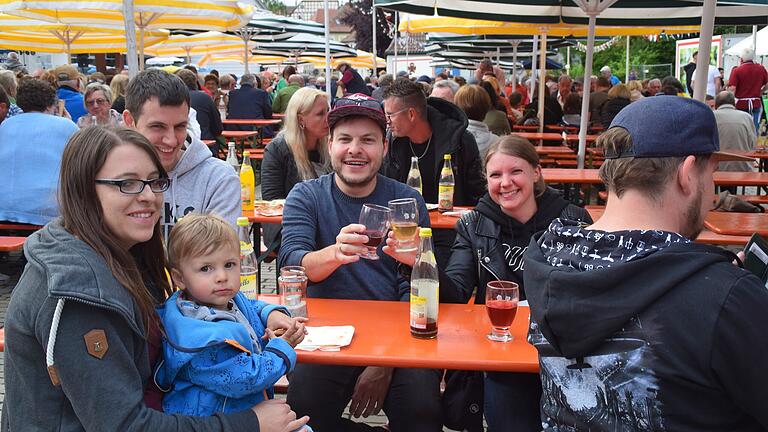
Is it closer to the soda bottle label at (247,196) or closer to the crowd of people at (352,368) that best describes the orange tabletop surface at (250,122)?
the soda bottle label at (247,196)

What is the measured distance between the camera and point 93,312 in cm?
157

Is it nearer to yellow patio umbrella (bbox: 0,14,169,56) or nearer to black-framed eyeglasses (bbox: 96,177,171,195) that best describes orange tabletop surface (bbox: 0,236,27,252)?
black-framed eyeglasses (bbox: 96,177,171,195)

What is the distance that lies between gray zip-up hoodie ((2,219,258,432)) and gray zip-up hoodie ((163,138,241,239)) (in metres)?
1.55

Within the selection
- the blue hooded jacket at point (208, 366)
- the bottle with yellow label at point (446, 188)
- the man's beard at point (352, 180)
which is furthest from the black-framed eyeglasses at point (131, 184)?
the bottle with yellow label at point (446, 188)

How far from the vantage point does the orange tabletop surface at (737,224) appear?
3926 millimetres

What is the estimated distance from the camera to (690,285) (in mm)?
1472

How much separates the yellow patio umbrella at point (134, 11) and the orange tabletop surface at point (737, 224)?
4.54 meters

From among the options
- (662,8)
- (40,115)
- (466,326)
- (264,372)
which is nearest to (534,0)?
(662,8)

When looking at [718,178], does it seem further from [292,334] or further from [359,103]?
[292,334]

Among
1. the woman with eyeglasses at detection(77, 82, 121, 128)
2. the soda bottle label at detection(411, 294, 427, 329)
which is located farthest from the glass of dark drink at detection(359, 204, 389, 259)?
the woman with eyeglasses at detection(77, 82, 121, 128)

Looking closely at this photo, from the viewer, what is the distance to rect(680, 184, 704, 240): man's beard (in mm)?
1653

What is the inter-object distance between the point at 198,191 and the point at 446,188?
1.91 metres

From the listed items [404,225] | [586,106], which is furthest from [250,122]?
[404,225]

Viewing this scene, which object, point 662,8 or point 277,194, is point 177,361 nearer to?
point 277,194
